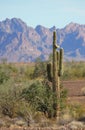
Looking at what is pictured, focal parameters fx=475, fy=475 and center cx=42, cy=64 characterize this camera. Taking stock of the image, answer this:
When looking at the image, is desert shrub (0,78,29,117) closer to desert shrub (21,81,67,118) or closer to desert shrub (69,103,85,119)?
desert shrub (21,81,67,118)

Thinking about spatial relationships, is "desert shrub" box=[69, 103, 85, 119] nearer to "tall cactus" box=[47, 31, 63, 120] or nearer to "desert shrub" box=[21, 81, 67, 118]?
"tall cactus" box=[47, 31, 63, 120]

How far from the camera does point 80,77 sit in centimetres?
6431

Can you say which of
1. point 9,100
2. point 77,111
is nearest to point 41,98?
point 9,100

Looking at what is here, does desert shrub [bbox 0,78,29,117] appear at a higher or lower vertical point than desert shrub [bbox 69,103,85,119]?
higher

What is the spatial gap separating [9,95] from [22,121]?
10.8 ft

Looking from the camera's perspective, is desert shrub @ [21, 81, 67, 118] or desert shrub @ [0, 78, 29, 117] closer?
desert shrub @ [0, 78, 29, 117]

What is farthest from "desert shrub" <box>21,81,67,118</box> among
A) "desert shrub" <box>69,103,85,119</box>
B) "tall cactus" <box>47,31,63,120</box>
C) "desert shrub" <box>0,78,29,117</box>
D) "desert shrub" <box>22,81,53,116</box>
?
"desert shrub" <box>69,103,85,119</box>

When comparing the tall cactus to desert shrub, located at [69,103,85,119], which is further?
the tall cactus

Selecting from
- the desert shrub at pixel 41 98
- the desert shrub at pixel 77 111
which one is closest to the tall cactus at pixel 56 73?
the desert shrub at pixel 41 98

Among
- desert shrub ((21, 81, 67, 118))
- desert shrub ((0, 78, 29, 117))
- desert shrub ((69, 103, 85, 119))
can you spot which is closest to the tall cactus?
desert shrub ((21, 81, 67, 118))

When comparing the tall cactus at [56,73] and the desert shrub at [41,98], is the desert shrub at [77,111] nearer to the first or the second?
the tall cactus at [56,73]

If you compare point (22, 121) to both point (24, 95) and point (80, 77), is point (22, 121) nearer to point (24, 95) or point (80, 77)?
point (24, 95)

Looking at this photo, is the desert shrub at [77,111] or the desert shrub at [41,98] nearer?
the desert shrub at [77,111]

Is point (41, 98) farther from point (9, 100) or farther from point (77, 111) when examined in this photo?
point (77, 111)
